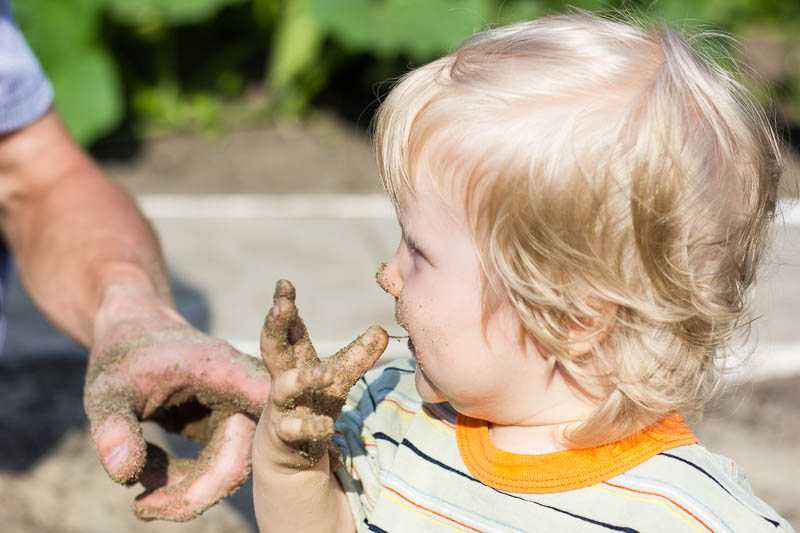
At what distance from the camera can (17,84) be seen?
7.21 ft

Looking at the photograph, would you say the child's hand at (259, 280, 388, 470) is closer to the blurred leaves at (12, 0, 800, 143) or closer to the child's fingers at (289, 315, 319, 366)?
the child's fingers at (289, 315, 319, 366)

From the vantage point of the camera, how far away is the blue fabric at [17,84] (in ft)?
7.20

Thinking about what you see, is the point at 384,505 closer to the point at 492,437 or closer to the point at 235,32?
the point at 492,437

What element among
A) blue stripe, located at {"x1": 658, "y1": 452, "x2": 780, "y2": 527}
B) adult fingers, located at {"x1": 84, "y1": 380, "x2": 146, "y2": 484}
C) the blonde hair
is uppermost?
the blonde hair

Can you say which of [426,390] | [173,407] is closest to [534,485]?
[426,390]

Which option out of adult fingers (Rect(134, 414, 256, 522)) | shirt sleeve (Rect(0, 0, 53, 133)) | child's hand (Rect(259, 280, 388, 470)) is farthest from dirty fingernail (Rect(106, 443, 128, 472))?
shirt sleeve (Rect(0, 0, 53, 133))

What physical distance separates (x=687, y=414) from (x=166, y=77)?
3.99 meters

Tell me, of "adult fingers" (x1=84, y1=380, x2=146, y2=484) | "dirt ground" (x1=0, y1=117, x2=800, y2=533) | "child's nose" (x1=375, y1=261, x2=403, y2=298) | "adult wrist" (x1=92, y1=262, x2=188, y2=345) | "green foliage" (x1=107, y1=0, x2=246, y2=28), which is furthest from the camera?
"green foliage" (x1=107, y1=0, x2=246, y2=28)

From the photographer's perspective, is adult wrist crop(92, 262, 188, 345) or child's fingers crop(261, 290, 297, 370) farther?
adult wrist crop(92, 262, 188, 345)

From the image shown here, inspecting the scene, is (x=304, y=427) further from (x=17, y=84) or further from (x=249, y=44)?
(x=249, y=44)

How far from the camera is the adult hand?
4.96 ft

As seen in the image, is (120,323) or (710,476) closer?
(710,476)

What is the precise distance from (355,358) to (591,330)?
27cm

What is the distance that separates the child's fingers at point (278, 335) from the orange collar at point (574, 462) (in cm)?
28
